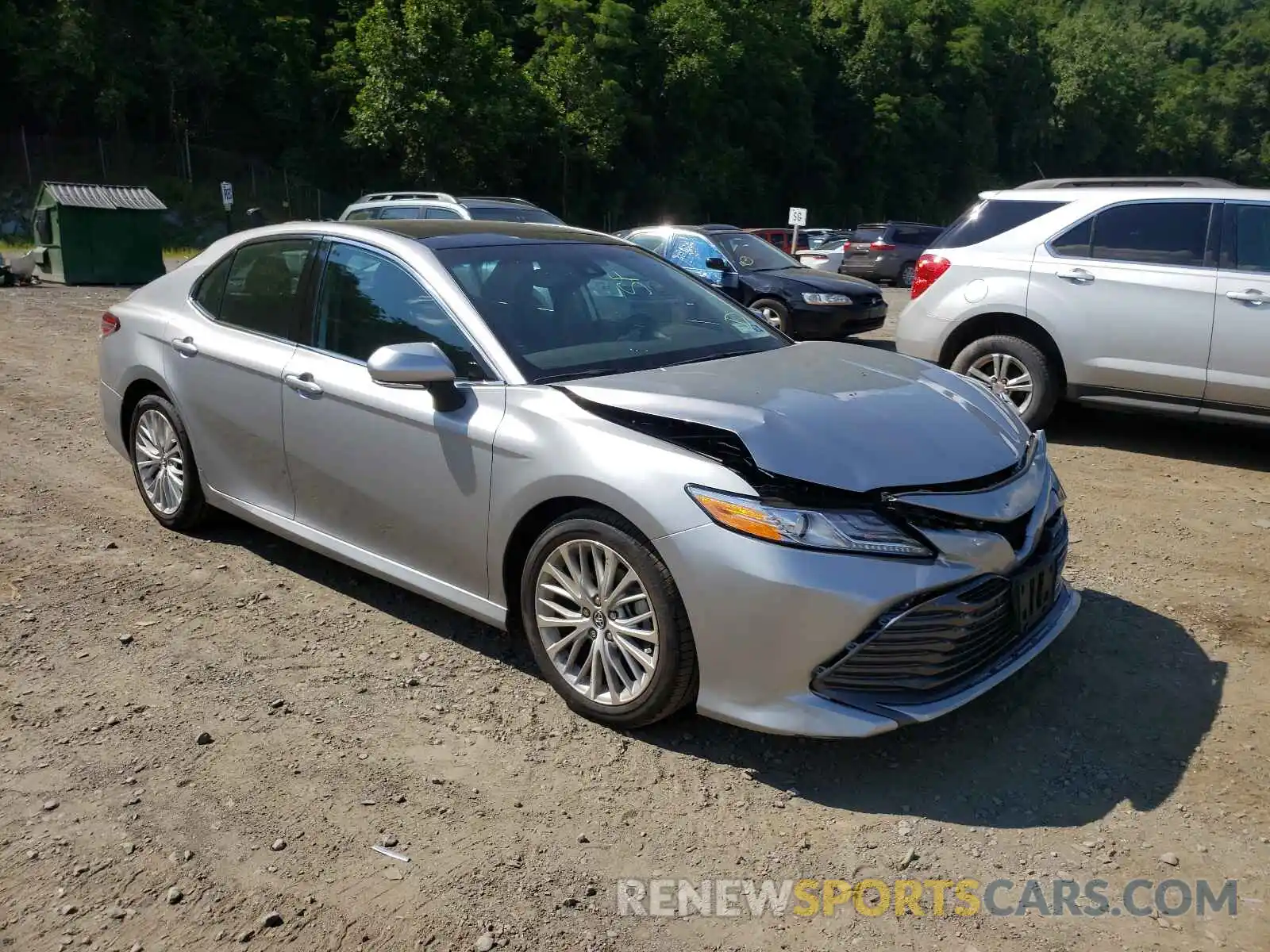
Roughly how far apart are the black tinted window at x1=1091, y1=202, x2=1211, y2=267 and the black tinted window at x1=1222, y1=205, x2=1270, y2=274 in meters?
0.13

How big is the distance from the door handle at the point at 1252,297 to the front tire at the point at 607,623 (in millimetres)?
4924

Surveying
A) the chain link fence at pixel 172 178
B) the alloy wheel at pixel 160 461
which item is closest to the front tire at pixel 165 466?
the alloy wheel at pixel 160 461

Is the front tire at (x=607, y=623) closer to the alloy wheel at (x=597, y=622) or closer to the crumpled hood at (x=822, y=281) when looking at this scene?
the alloy wheel at (x=597, y=622)

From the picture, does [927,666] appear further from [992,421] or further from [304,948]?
[304,948]

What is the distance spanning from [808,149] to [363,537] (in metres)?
56.8

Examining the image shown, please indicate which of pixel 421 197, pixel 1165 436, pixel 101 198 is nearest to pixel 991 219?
pixel 1165 436

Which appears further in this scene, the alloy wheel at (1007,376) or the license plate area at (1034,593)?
the alloy wheel at (1007,376)

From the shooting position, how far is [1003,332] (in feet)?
24.8

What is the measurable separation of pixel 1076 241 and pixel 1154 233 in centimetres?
47

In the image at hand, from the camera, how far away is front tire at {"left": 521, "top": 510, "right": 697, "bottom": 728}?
3342 mm

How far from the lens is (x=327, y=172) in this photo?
41.8 meters

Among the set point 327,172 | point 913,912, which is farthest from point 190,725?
point 327,172

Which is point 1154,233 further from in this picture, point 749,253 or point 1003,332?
point 749,253

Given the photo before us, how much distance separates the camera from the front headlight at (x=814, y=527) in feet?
10.3
